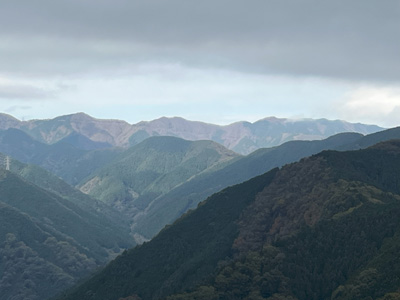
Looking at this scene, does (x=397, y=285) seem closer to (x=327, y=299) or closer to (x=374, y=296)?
(x=374, y=296)

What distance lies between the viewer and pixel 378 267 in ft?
640

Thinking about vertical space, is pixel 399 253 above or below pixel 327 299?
above

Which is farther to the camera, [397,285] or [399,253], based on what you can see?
[399,253]

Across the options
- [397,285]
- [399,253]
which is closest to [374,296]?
[397,285]

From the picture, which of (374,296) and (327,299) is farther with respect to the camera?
(327,299)

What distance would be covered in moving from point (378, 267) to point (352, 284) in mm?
9969

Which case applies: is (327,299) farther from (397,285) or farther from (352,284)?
(397,285)

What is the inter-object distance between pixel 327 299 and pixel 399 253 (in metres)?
26.8

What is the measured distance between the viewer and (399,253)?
642 feet

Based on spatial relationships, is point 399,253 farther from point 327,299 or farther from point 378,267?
point 327,299

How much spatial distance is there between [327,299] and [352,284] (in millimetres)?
11072

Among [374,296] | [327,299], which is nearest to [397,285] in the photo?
[374,296]

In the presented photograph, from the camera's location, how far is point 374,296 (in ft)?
598

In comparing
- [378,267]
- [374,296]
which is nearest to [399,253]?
[378,267]
